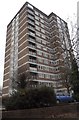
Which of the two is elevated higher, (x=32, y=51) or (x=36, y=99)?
(x=32, y=51)

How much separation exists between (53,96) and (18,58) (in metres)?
40.1

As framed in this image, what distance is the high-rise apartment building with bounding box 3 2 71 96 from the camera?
170ft

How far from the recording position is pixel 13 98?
1853cm

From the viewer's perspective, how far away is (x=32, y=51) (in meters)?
53.5

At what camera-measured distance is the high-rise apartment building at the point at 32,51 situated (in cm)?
5169

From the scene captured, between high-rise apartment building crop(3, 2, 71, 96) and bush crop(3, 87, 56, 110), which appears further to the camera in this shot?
high-rise apartment building crop(3, 2, 71, 96)

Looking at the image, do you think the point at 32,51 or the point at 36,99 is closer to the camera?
the point at 36,99

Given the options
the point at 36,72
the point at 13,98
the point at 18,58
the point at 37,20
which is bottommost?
the point at 13,98

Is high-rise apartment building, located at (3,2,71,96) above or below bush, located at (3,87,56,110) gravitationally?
above

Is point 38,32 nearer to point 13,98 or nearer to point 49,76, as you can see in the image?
point 49,76

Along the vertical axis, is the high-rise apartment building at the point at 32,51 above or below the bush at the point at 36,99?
above

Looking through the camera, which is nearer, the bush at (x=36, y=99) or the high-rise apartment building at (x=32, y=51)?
the bush at (x=36, y=99)

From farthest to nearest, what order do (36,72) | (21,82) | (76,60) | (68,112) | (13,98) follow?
(36,72), (21,82), (13,98), (76,60), (68,112)

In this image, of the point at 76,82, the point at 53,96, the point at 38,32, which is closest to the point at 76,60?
the point at 76,82
